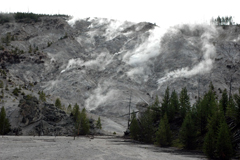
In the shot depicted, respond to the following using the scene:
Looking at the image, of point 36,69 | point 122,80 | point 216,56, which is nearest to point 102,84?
point 122,80

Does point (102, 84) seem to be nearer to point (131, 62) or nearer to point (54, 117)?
point (131, 62)

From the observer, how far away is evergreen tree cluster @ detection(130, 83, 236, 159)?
41.5m

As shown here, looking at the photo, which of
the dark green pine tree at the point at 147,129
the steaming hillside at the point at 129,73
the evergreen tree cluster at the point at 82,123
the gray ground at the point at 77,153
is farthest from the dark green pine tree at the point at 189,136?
the steaming hillside at the point at 129,73

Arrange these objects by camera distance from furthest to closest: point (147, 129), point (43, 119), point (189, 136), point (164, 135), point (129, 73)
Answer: point (129, 73)
point (43, 119)
point (147, 129)
point (164, 135)
point (189, 136)

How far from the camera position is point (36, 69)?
181125mm

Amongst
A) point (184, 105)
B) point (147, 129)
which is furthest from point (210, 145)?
point (184, 105)

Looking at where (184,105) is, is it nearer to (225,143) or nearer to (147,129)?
(147,129)

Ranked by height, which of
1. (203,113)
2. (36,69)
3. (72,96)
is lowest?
(203,113)

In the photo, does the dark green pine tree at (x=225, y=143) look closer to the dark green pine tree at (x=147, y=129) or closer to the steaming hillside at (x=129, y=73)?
the dark green pine tree at (x=147, y=129)

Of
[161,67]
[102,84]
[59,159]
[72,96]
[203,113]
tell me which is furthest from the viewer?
[161,67]

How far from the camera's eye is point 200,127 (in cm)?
7081

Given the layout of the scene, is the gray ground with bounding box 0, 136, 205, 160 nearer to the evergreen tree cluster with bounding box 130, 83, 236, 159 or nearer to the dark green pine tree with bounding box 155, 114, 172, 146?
the evergreen tree cluster with bounding box 130, 83, 236, 159

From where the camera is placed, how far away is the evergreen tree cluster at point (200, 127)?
41.5m

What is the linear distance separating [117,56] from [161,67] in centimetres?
3871
